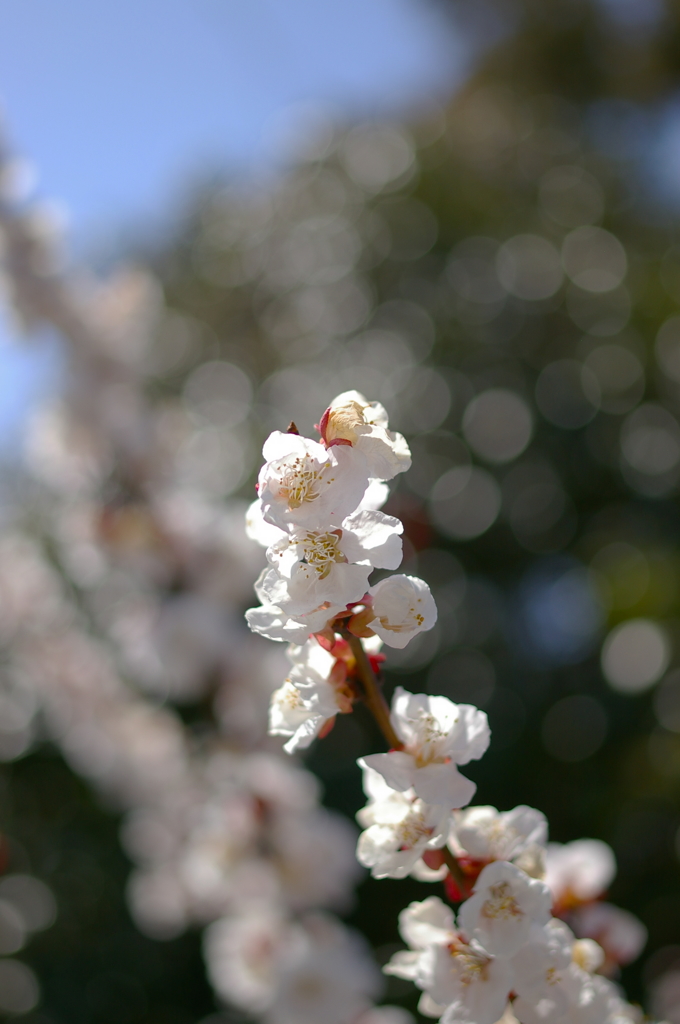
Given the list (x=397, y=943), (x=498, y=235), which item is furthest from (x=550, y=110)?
(x=397, y=943)

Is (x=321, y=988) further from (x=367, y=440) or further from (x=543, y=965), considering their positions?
(x=367, y=440)

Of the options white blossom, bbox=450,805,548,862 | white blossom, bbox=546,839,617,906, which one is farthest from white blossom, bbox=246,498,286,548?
white blossom, bbox=546,839,617,906

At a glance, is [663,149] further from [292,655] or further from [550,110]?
[292,655]

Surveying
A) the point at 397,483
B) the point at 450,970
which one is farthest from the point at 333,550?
the point at 397,483

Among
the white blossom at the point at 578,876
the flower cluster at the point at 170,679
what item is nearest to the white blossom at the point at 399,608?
the white blossom at the point at 578,876

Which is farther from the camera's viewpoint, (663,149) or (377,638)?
(663,149)
